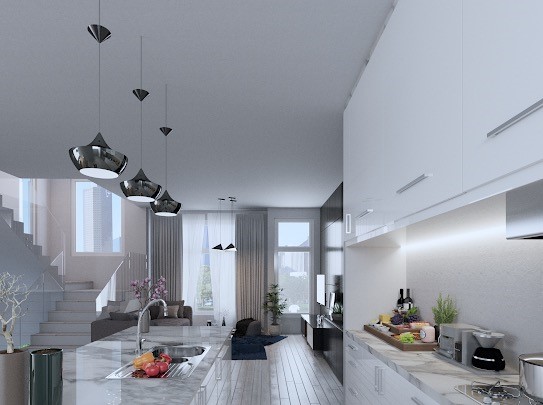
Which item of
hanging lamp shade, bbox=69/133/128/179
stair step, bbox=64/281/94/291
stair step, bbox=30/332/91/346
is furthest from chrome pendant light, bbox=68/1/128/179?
stair step, bbox=64/281/94/291

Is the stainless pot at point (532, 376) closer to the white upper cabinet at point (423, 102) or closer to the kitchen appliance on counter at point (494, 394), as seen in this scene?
the kitchen appliance on counter at point (494, 394)

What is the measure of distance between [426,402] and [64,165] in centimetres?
597

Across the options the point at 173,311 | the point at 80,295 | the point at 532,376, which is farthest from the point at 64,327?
the point at 532,376

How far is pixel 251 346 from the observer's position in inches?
373

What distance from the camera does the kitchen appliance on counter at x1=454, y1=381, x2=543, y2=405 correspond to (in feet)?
5.65

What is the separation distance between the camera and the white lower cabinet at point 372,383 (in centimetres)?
223

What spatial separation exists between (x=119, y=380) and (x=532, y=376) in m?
2.01

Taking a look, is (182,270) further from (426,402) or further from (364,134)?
(426,402)

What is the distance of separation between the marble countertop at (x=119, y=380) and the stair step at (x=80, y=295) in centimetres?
580

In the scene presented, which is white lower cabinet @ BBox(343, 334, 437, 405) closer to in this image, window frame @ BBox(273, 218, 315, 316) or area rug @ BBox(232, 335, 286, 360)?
area rug @ BBox(232, 335, 286, 360)

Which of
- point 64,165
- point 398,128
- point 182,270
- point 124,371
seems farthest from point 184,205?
point 398,128

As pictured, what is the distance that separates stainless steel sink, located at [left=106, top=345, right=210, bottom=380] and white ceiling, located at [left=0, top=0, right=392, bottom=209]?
1.95 metres

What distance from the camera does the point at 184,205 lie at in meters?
11.4

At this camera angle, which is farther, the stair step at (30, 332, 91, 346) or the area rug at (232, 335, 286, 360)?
the stair step at (30, 332, 91, 346)
